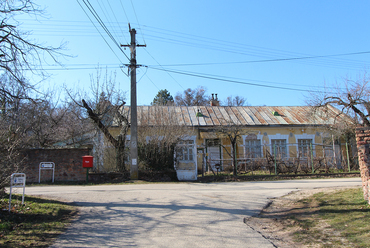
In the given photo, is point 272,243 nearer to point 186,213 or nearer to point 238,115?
point 186,213

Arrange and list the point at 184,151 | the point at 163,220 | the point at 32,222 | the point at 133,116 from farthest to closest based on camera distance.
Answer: the point at 184,151 → the point at 133,116 → the point at 163,220 → the point at 32,222

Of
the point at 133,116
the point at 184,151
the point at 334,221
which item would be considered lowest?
the point at 334,221

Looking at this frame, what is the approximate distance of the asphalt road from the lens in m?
4.91

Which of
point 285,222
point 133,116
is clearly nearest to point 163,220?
point 285,222

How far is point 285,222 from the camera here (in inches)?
250

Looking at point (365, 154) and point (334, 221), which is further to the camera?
point (365, 154)

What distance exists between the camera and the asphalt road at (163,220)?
4.91 meters

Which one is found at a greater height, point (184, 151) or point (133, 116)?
point (133, 116)

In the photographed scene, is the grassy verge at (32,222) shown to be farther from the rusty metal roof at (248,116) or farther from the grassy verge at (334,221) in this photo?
the rusty metal roof at (248,116)

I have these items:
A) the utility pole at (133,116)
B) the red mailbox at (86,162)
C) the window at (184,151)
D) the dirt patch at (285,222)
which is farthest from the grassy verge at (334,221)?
the red mailbox at (86,162)

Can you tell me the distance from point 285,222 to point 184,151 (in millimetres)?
10228

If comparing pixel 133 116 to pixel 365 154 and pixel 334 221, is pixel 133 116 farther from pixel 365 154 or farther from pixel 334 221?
pixel 334 221

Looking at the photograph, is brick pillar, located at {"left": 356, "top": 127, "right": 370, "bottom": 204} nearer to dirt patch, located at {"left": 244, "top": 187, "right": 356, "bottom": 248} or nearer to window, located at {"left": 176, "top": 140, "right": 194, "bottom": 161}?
dirt patch, located at {"left": 244, "top": 187, "right": 356, "bottom": 248}

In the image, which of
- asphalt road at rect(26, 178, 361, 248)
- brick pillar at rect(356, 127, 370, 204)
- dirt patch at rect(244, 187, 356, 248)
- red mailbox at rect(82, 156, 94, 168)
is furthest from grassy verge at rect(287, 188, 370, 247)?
red mailbox at rect(82, 156, 94, 168)
